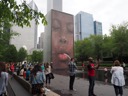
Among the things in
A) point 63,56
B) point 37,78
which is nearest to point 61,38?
point 63,56

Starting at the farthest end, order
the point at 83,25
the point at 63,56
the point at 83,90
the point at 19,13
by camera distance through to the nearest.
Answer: the point at 83,25
the point at 63,56
the point at 83,90
the point at 19,13

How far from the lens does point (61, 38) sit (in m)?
53.2

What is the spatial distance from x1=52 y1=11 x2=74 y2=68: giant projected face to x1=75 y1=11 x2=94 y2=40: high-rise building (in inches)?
5137

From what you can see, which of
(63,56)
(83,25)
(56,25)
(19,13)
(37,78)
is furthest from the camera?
(83,25)

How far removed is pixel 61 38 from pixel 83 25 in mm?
139706

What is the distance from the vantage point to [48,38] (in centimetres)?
5447

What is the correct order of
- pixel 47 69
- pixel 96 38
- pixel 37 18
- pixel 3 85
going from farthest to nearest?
pixel 96 38
pixel 47 69
pixel 3 85
pixel 37 18

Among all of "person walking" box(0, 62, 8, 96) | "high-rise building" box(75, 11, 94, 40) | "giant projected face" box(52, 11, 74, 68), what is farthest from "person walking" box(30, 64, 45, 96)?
"high-rise building" box(75, 11, 94, 40)

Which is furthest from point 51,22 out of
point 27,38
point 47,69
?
point 27,38

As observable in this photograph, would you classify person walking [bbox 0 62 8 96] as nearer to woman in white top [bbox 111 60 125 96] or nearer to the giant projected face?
woman in white top [bbox 111 60 125 96]

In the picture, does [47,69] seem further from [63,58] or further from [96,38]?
[96,38]

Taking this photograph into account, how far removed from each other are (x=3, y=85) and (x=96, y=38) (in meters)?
64.3

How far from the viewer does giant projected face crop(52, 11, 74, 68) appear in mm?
51969

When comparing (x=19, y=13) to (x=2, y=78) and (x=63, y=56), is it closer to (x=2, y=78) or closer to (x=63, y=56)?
(x=2, y=78)
